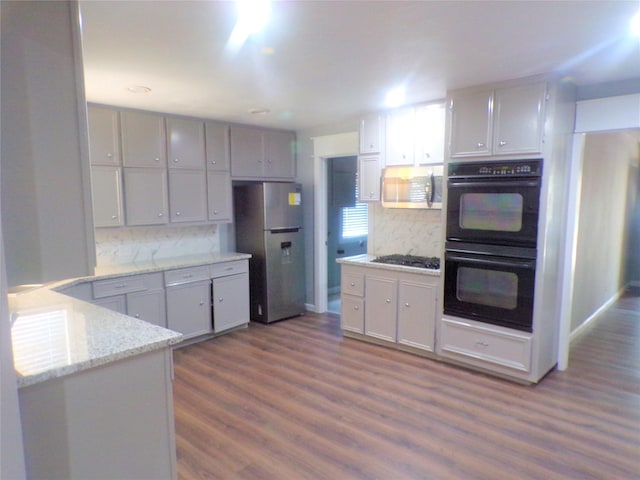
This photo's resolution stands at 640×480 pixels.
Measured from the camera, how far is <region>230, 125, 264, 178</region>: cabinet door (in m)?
4.64

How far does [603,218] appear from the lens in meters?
4.86

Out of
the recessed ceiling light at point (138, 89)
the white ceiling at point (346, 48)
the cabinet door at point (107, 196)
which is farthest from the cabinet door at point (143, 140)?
the recessed ceiling light at point (138, 89)

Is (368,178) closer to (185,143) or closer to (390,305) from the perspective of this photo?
(390,305)

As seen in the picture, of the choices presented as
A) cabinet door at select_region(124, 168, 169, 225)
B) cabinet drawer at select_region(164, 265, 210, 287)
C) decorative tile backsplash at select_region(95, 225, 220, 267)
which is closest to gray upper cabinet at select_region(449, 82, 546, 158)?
cabinet drawer at select_region(164, 265, 210, 287)

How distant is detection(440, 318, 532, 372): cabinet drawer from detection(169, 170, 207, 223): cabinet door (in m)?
2.76

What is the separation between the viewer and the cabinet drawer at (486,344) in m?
3.16

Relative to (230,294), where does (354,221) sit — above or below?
above

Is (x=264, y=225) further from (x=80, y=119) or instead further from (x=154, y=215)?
(x=80, y=119)

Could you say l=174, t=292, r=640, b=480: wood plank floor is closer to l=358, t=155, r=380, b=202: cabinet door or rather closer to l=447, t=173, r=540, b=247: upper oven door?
l=447, t=173, r=540, b=247: upper oven door

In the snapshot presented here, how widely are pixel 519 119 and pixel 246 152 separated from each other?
9.61ft

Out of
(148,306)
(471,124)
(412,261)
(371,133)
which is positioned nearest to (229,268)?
(148,306)

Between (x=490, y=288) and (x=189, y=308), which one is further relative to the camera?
(x=189, y=308)

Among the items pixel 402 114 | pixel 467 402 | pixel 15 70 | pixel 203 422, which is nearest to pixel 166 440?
pixel 203 422

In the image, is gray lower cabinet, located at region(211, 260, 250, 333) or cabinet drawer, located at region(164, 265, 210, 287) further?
gray lower cabinet, located at region(211, 260, 250, 333)
